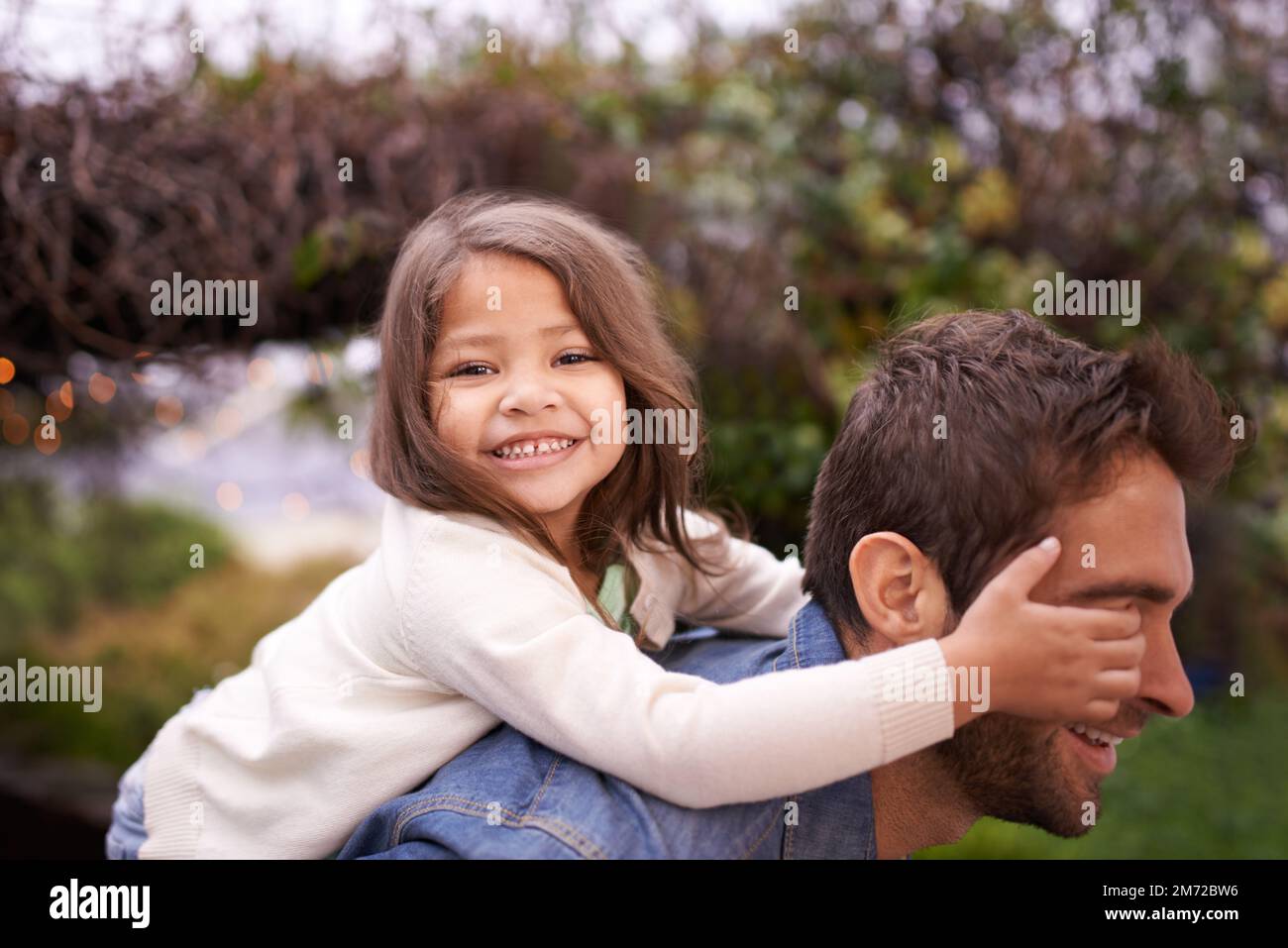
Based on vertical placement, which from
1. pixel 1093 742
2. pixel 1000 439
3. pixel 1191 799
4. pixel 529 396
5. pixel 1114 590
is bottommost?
pixel 1191 799

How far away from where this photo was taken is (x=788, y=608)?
6.96 feet

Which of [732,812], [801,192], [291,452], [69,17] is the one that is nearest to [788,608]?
[732,812]

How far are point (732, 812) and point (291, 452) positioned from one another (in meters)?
5.68

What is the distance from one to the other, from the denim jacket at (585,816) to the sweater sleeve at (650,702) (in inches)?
1.8

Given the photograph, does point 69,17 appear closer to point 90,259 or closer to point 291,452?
point 90,259

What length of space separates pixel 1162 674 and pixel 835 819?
510 millimetres

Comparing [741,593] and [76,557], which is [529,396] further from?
[76,557]

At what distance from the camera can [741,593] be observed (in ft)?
6.94

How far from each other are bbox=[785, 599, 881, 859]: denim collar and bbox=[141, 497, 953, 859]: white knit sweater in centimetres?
19

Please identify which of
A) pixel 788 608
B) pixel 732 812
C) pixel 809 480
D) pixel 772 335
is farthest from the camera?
pixel 772 335

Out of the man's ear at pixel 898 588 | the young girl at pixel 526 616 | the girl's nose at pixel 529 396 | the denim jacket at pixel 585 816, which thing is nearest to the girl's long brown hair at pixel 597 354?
the young girl at pixel 526 616

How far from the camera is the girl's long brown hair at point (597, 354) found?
5.75ft

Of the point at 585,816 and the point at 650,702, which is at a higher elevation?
the point at 650,702

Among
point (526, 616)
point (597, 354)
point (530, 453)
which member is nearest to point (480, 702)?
point (526, 616)
